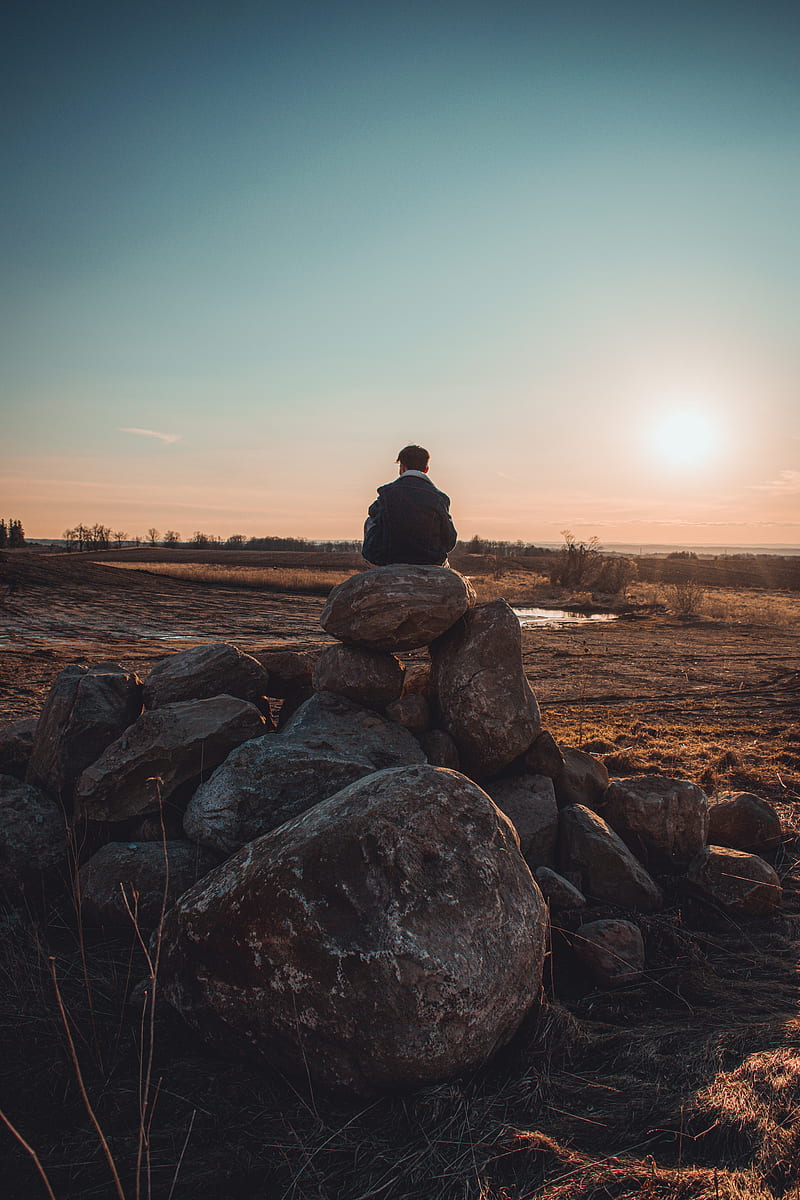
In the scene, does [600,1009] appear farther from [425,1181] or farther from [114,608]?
[114,608]

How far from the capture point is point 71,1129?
2945 mm

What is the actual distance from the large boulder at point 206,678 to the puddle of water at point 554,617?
893 inches

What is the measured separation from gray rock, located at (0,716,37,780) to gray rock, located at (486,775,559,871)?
15.4 ft

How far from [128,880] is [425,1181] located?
2941mm

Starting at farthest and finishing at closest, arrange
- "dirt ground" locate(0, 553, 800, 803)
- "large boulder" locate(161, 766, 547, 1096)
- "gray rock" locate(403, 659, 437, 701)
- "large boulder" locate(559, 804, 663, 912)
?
"dirt ground" locate(0, 553, 800, 803), "gray rock" locate(403, 659, 437, 701), "large boulder" locate(559, 804, 663, 912), "large boulder" locate(161, 766, 547, 1096)

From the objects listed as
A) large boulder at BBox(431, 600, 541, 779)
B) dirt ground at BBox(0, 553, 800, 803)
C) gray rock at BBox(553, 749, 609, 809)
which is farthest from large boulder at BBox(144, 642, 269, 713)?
dirt ground at BBox(0, 553, 800, 803)

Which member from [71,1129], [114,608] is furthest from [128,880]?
[114,608]

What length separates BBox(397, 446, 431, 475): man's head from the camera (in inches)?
270

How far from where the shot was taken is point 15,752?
631 centimetres

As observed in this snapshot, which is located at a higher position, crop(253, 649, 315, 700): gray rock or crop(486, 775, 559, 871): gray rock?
crop(253, 649, 315, 700): gray rock

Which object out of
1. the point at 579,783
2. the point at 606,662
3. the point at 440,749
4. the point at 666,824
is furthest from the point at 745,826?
the point at 606,662

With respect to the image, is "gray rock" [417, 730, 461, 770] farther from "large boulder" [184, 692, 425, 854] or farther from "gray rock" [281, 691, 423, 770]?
"large boulder" [184, 692, 425, 854]

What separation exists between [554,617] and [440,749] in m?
29.5

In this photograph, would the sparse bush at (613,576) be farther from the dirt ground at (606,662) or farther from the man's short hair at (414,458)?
the man's short hair at (414,458)
